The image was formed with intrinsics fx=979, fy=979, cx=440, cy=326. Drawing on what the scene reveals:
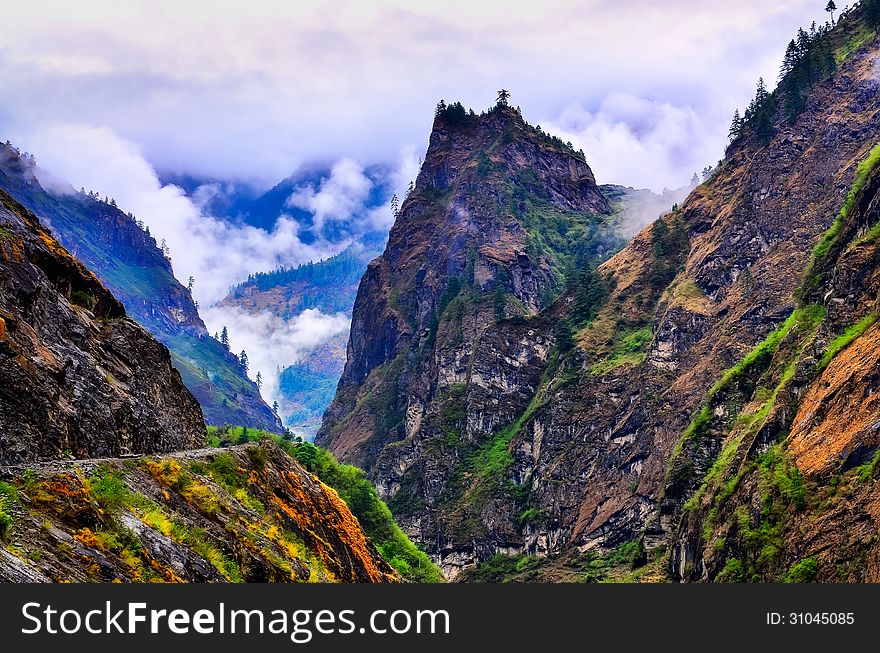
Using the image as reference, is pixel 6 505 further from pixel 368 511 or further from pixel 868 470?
pixel 368 511

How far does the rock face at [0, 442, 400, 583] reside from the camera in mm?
20453

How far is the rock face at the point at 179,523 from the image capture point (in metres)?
20.5

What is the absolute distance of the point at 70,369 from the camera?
117 feet

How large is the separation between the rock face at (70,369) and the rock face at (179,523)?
3.50 m

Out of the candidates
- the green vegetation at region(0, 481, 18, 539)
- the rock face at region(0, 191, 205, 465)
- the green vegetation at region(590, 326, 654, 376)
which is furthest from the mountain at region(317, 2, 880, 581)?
the green vegetation at region(0, 481, 18, 539)

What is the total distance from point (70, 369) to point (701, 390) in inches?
4654

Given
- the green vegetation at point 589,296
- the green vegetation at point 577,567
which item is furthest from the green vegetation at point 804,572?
the green vegetation at point 589,296

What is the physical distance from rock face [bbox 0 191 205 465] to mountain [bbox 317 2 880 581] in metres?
52.2

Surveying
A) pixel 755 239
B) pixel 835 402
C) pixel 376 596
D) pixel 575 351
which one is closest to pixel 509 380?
pixel 575 351

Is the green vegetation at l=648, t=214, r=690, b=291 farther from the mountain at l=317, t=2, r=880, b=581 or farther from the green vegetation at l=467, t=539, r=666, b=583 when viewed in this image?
the green vegetation at l=467, t=539, r=666, b=583

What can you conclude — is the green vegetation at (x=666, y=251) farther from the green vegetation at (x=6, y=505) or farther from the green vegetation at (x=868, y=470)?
the green vegetation at (x=6, y=505)

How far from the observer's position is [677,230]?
181 metres

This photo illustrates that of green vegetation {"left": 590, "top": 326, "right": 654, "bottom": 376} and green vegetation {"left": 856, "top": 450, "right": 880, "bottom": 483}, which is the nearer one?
green vegetation {"left": 856, "top": 450, "right": 880, "bottom": 483}

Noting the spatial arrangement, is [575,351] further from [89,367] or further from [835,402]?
[89,367]
